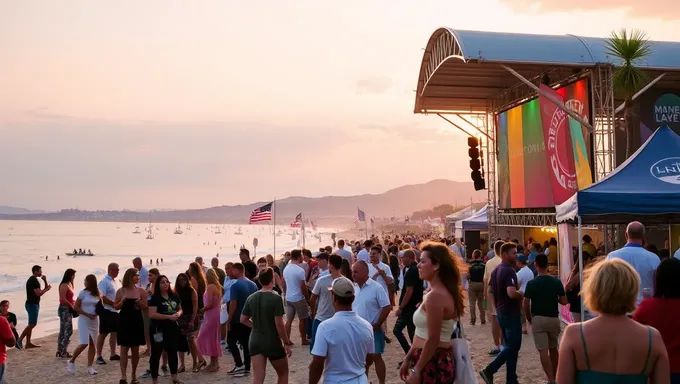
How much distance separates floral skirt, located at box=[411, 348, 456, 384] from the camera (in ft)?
12.2

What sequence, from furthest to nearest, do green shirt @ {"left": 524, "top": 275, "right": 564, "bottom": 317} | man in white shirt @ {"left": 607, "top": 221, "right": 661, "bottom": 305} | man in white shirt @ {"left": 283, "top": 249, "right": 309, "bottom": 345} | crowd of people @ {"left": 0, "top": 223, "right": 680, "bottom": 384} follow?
1. man in white shirt @ {"left": 283, "top": 249, "right": 309, "bottom": 345}
2. green shirt @ {"left": 524, "top": 275, "right": 564, "bottom": 317}
3. man in white shirt @ {"left": 607, "top": 221, "right": 661, "bottom": 305}
4. crowd of people @ {"left": 0, "top": 223, "right": 680, "bottom": 384}

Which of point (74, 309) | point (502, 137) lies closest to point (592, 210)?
point (74, 309)

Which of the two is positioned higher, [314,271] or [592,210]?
[592,210]

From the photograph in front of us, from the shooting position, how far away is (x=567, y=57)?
16.5 meters

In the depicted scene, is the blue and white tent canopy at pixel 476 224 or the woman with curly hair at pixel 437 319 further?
the blue and white tent canopy at pixel 476 224

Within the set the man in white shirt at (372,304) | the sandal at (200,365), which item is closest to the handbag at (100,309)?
the sandal at (200,365)

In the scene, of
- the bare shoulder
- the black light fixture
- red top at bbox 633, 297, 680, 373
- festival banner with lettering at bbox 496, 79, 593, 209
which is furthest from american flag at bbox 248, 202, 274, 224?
the bare shoulder

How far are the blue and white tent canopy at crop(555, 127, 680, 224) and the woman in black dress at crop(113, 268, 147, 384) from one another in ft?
20.4

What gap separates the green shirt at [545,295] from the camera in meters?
6.95

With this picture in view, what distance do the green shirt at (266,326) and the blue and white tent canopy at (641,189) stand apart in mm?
4833

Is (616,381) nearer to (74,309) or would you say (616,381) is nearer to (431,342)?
(431,342)

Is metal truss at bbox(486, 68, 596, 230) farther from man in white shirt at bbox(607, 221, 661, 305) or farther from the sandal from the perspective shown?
the sandal

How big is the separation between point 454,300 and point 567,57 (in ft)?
47.2

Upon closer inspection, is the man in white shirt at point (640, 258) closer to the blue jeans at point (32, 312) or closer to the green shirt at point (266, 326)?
the green shirt at point (266, 326)
